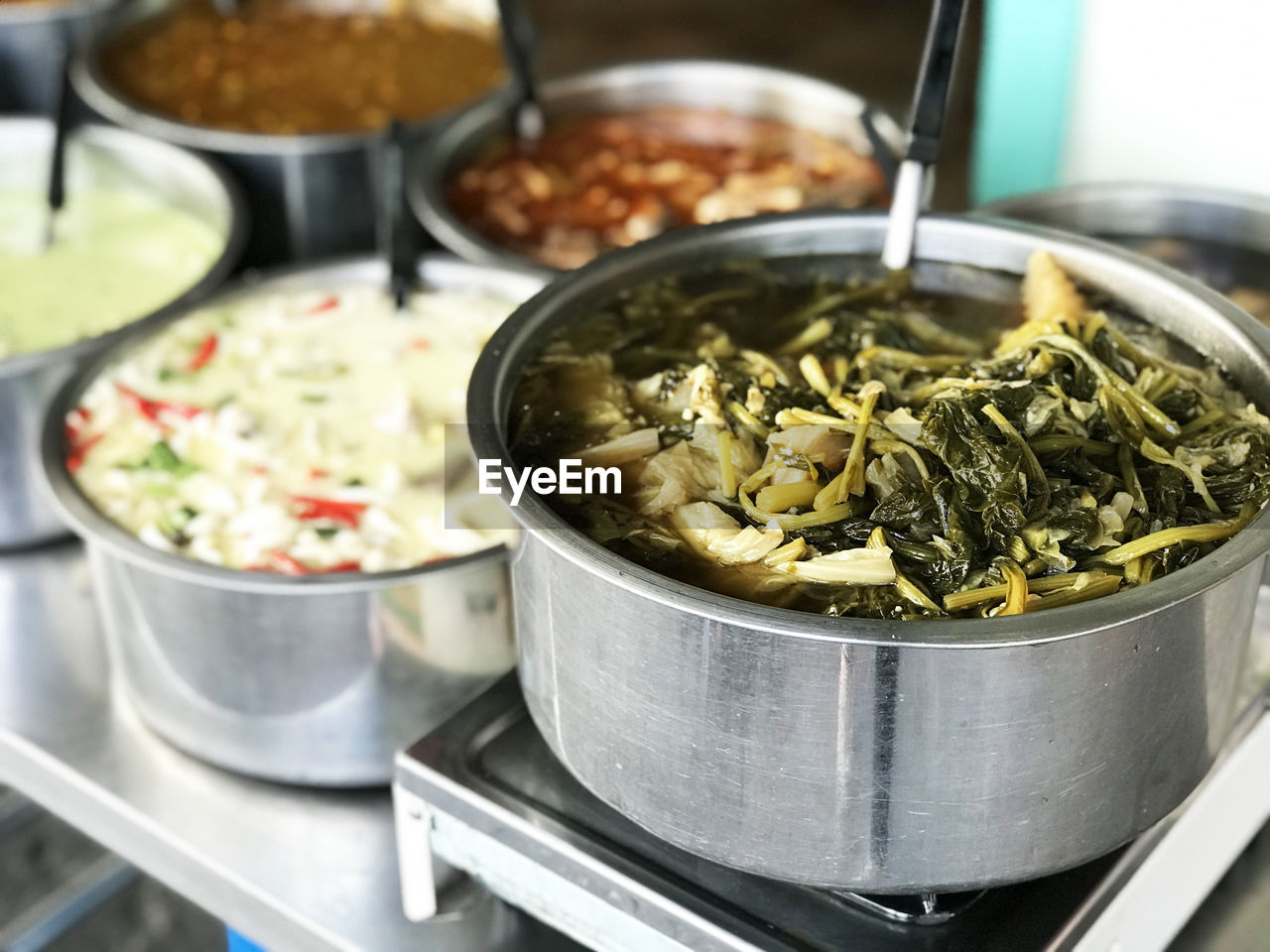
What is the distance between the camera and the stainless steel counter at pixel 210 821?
1796mm

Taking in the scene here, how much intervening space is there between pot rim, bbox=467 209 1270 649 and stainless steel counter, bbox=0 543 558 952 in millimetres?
716

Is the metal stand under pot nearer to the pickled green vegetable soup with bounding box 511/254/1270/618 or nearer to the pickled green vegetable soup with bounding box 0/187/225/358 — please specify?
the pickled green vegetable soup with bounding box 511/254/1270/618

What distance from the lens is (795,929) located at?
1.42 meters

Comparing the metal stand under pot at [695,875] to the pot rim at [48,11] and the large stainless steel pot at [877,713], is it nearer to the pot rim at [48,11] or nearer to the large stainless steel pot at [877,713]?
the large stainless steel pot at [877,713]

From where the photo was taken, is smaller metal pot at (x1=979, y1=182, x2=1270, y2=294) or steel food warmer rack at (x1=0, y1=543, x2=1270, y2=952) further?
smaller metal pot at (x1=979, y1=182, x2=1270, y2=294)

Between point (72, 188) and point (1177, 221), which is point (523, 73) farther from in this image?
point (1177, 221)

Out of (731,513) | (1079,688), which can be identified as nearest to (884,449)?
(731,513)

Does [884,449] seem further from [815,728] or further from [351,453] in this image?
[351,453]

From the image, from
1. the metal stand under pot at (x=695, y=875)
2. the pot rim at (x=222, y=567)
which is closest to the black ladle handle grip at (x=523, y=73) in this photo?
the pot rim at (x=222, y=567)

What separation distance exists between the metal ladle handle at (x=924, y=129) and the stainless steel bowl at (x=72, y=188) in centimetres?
129

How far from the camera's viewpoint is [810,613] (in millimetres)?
1201

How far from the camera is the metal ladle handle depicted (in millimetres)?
1546

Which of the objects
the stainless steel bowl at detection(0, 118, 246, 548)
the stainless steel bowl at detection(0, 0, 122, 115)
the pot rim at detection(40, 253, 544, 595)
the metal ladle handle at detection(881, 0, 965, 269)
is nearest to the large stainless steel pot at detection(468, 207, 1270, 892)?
the pot rim at detection(40, 253, 544, 595)

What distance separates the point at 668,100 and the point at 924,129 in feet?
6.30
